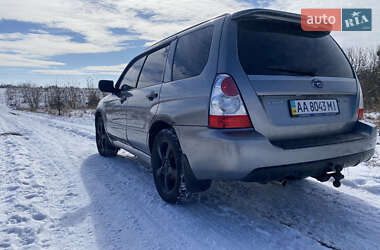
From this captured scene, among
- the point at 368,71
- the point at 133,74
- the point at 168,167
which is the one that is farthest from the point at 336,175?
the point at 368,71

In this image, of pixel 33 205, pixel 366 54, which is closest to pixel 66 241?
pixel 33 205

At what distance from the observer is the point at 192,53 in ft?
8.30

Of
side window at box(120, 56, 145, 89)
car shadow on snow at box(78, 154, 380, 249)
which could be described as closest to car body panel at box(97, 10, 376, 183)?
car shadow on snow at box(78, 154, 380, 249)

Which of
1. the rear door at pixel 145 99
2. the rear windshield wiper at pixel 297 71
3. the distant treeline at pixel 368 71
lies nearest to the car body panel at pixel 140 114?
the rear door at pixel 145 99

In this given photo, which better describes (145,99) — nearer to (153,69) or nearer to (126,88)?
(153,69)

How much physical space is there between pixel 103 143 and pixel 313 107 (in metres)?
3.96

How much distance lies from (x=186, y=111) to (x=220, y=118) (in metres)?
0.42

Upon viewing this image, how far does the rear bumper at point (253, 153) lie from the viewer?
1.88 m

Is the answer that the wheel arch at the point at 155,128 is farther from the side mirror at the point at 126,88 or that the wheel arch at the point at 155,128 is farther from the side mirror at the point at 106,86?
the side mirror at the point at 106,86

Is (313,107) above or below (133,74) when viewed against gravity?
below

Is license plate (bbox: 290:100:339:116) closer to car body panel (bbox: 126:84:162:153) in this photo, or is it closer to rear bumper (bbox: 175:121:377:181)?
rear bumper (bbox: 175:121:377:181)

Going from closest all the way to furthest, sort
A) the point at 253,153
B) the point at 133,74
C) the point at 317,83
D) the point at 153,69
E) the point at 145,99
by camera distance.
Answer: the point at 253,153
the point at 317,83
the point at 145,99
the point at 153,69
the point at 133,74

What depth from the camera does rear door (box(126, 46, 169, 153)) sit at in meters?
2.99

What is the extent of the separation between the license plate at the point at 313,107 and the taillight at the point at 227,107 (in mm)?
412
